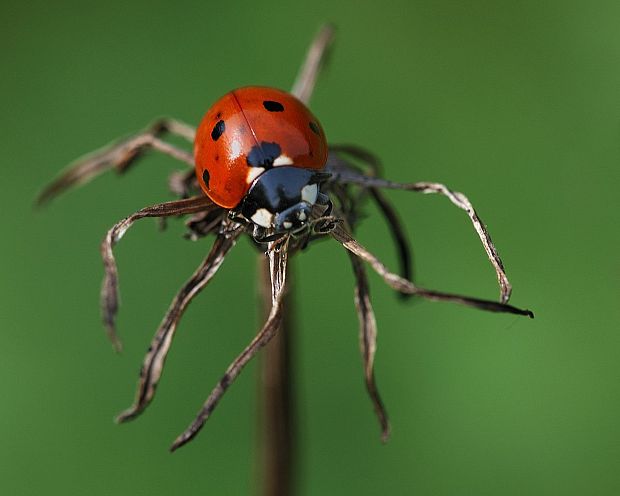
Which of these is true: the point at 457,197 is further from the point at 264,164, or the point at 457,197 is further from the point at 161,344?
the point at 161,344

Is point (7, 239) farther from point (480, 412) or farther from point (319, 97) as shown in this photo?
point (480, 412)

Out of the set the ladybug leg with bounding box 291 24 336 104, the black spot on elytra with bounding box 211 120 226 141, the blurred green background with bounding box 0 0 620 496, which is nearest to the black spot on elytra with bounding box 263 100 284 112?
the black spot on elytra with bounding box 211 120 226 141

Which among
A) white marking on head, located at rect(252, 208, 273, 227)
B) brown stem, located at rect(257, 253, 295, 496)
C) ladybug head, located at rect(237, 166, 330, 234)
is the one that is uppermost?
ladybug head, located at rect(237, 166, 330, 234)

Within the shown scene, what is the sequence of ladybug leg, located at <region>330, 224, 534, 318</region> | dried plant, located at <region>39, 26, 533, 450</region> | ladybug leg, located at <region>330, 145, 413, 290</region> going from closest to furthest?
ladybug leg, located at <region>330, 224, 534, 318</region>, dried plant, located at <region>39, 26, 533, 450</region>, ladybug leg, located at <region>330, 145, 413, 290</region>

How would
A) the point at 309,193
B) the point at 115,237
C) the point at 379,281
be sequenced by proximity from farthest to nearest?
1. the point at 379,281
2. the point at 309,193
3. the point at 115,237

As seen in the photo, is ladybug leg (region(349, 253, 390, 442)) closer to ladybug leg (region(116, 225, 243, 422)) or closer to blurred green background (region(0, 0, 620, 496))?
ladybug leg (region(116, 225, 243, 422))

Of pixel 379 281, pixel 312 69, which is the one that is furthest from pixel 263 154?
pixel 379 281

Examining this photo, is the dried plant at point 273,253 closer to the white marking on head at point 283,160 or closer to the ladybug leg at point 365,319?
the ladybug leg at point 365,319
